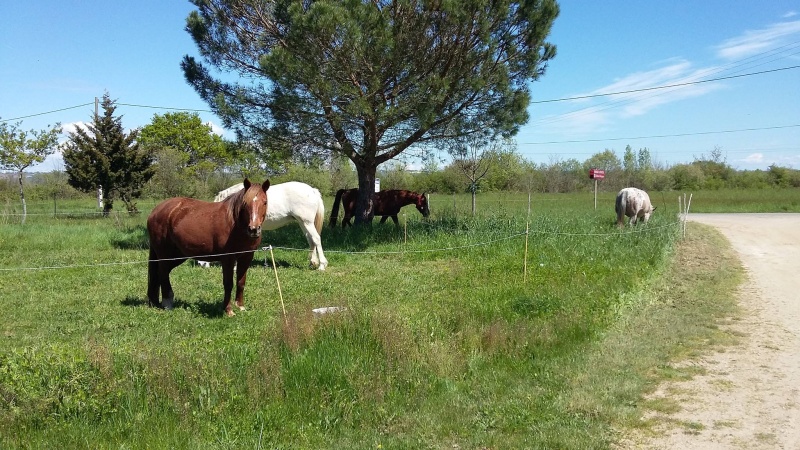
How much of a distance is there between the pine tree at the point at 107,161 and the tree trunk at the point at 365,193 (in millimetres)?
12153

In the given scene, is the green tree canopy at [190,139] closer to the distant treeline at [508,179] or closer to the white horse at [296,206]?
the distant treeline at [508,179]

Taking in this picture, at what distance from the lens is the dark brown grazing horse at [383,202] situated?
A: 1778cm

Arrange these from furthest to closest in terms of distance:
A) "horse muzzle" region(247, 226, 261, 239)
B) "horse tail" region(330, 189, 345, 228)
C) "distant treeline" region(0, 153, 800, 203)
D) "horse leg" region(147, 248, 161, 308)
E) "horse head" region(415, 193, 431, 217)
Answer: "distant treeline" region(0, 153, 800, 203) < "horse head" region(415, 193, 431, 217) < "horse tail" region(330, 189, 345, 228) < "horse leg" region(147, 248, 161, 308) < "horse muzzle" region(247, 226, 261, 239)

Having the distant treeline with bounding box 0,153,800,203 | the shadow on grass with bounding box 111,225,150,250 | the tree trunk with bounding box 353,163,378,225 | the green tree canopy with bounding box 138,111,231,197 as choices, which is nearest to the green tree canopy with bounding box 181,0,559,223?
the tree trunk with bounding box 353,163,378,225

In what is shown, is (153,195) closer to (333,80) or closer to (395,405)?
(333,80)

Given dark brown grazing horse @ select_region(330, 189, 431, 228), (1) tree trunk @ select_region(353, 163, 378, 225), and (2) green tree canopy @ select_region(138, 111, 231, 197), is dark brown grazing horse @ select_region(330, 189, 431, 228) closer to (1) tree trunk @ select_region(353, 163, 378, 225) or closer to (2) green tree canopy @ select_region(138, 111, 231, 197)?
(1) tree trunk @ select_region(353, 163, 378, 225)

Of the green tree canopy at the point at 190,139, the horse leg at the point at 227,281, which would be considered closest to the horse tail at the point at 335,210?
the horse leg at the point at 227,281

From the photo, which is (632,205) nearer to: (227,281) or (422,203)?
(422,203)

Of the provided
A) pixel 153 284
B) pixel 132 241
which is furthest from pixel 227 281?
pixel 132 241

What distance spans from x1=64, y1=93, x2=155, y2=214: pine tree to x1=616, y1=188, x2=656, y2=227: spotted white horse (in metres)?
18.7

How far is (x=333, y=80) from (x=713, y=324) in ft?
28.7

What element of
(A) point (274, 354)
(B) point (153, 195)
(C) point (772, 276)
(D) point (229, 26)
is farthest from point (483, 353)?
(B) point (153, 195)

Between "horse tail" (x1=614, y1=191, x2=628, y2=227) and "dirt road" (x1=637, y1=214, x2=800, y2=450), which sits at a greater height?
"horse tail" (x1=614, y1=191, x2=628, y2=227)

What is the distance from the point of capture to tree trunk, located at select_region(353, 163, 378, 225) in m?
16.1
